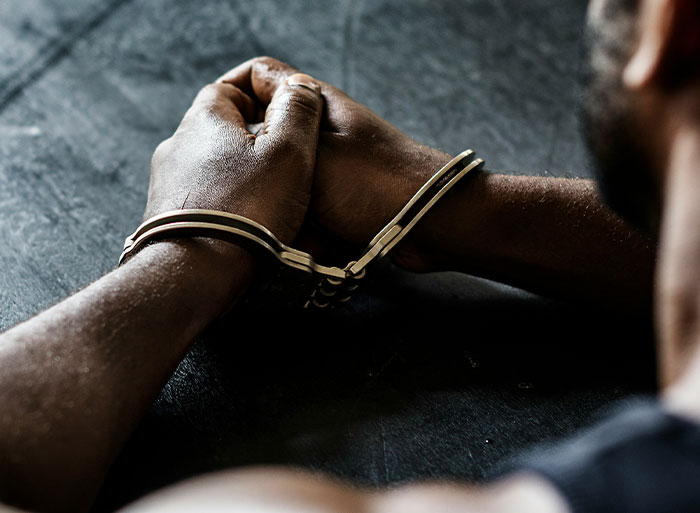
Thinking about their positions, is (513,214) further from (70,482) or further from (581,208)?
(70,482)

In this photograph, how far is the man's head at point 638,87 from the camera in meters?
0.40

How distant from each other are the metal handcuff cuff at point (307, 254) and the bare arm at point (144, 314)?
0.06ft

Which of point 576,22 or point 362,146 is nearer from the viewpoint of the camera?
point 362,146

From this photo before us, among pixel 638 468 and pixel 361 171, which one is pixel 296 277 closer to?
pixel 361 171

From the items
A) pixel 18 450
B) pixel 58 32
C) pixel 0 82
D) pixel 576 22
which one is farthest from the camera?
pixel 576 22

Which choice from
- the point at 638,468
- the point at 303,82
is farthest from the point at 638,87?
the point at 303,82

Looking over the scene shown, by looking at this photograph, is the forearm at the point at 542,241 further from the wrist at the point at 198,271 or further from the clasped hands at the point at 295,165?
the wrist at the point at 198,271

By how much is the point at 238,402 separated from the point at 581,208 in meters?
0.42

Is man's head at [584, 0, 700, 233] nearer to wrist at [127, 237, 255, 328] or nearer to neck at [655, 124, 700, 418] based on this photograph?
neck at [655, 124, 700, 418]

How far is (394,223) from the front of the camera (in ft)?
2.40

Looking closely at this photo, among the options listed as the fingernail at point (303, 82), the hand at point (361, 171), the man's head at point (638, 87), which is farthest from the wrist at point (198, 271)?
the man's head at point (638, 87)

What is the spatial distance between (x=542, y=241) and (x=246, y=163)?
12.8 inches

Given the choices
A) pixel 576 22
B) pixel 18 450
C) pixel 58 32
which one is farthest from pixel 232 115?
pixel 576 22

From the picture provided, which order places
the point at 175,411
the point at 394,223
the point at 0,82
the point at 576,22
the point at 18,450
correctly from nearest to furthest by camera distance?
1. the point at 18,450
2. the point at 175,411
3. the point at 394,223
4. the point at 0,82
5. the point at 576,22
